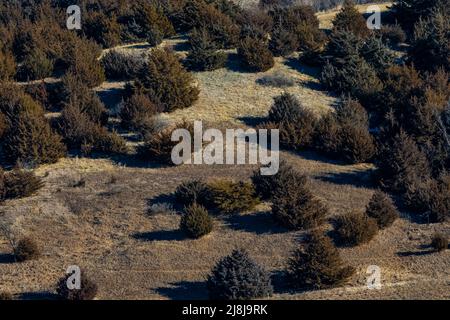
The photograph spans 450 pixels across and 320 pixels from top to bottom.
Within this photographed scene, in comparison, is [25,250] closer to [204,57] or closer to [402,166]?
[402,166]

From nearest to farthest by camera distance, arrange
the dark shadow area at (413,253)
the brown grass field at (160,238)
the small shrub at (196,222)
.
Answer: the brown grass field at (160,238), the dark shadow area at (413,253), the small shrub at (196,222)

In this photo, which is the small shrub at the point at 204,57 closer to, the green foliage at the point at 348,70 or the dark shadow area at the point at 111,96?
the dark shadow area at the point at 111,96

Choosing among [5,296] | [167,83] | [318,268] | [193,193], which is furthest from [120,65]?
[318,268]

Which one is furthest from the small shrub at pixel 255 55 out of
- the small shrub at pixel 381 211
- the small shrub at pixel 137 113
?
the small shrub at pixel 381 211

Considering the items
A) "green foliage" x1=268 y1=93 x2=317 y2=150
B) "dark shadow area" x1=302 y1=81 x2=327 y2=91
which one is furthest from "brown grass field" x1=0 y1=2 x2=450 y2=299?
"dark shadow area" x1=302 y1=81 x2=327 y2=91

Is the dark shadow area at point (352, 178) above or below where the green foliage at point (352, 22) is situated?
below

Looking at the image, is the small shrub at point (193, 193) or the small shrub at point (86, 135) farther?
the small shrub at point (86, 135)
